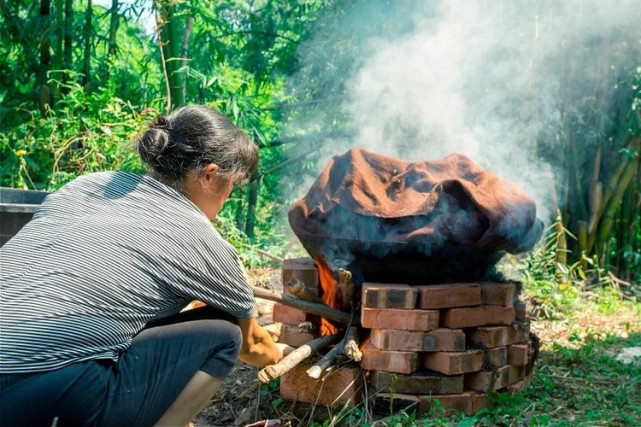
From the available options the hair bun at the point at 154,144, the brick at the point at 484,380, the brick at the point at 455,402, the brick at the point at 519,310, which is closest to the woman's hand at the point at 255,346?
the hair bun at the point at 154,144

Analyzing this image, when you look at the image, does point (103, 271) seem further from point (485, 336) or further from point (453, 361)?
point (485, 336)

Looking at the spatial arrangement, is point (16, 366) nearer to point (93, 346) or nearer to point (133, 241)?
point (93, 346)

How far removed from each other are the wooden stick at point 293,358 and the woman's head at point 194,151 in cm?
66

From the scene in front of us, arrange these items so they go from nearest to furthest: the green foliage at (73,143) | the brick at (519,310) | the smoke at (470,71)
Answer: the brick at (519,310)
the green foliage at (73,143)
the smoke at (470,71)

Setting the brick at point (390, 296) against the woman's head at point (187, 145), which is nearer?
the woman's head at point (187, 145)

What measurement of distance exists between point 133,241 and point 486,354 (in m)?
1.79

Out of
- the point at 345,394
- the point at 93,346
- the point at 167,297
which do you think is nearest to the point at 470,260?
the point at 345,394

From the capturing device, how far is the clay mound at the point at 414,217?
302cm

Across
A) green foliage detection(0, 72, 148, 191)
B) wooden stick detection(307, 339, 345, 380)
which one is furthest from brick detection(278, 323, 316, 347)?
green foliage detection(0, 72, 148, 191)

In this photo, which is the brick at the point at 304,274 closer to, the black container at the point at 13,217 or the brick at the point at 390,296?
the brick at the point at 390,296

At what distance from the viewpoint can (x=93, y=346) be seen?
6.36 ft

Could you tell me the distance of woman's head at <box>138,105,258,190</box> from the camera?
2.26 meters

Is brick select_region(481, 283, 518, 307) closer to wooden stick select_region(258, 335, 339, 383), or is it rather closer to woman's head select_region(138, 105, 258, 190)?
wooden stick select_region(258, 335, 339, 383)

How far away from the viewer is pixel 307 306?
10.2 ft
